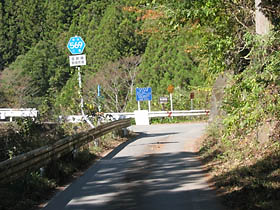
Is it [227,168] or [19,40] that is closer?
[227,168]

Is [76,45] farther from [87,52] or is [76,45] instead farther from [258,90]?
[87,52]

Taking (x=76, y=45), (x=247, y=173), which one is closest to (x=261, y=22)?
(x=247, y=173)

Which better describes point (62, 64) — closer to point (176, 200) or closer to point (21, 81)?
point (21, 81)

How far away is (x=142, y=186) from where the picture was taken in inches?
388

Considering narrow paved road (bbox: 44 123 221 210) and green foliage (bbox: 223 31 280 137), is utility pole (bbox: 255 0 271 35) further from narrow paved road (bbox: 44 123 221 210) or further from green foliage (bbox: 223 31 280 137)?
narrow paved road (bbox: 44 123 221 210)

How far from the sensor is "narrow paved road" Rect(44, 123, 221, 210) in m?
8.36

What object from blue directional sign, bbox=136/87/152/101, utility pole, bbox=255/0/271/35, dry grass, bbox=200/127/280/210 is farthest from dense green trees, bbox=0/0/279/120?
dry grass, bbox=200/127/280/210

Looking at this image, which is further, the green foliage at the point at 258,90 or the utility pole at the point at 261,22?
the utility pole at the point at 261,22

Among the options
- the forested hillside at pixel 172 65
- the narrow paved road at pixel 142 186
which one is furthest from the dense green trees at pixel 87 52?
the narrow paved road at pixel 142 186

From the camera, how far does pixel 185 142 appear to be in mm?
18812

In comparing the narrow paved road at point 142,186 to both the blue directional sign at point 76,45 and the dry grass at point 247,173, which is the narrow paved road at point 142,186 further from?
the blue directional sign at point 76,45

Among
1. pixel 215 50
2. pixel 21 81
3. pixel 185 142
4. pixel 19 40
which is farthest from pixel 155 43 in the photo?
pixel 215 50

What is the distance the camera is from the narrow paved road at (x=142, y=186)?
329 inches

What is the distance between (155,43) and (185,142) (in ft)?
104
